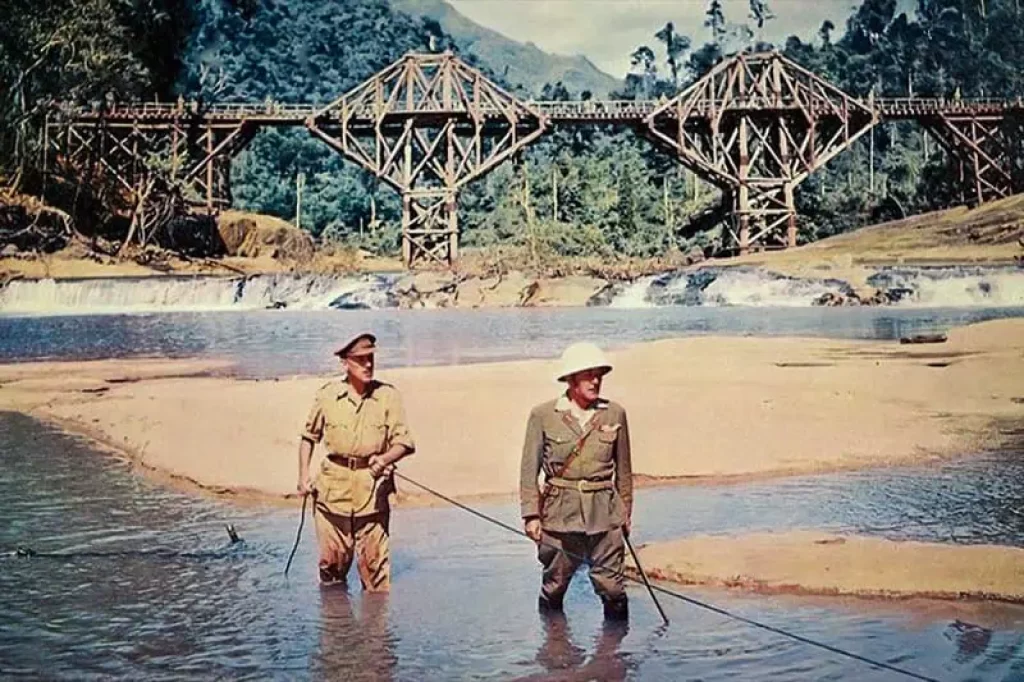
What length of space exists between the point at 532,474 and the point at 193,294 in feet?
68.5

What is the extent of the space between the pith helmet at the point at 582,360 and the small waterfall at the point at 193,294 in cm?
1884

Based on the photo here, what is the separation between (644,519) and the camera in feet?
19.2

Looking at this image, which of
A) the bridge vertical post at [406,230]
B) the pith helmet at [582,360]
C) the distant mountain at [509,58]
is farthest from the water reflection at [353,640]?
the distant mountain at [509,58]

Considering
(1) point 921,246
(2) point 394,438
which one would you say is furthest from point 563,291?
(2) point 394,438

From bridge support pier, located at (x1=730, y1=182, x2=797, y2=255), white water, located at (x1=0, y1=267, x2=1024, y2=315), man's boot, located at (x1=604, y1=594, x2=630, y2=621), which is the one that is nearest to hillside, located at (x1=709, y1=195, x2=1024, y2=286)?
white water, located at (x1=0, y1=267, x2=1024, y2=315)

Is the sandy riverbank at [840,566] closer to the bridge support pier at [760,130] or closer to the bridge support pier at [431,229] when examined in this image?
the bridge support pier at [760,130]

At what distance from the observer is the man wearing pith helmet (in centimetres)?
365

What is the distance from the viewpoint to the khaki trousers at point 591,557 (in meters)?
3.74

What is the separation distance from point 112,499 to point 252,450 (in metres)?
1.43

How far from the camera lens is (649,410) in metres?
8.74

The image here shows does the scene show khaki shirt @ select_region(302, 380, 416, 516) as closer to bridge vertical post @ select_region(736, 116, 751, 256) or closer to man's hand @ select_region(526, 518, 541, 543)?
man's hand @ select_region(526, 518, 541, 543)

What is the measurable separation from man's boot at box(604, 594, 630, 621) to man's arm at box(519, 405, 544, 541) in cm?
42

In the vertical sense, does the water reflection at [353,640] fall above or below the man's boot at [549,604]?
below

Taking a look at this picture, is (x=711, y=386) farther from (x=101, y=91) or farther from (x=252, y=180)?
(x=252, y=180)
